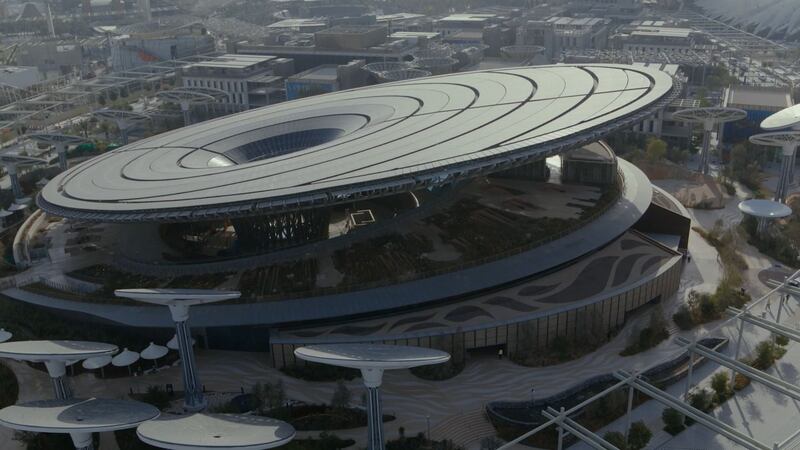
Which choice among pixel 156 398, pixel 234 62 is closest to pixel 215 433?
pixel 156 398

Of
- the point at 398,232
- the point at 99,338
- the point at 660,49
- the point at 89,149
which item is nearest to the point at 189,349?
the point at 99,338

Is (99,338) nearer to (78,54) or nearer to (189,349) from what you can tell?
(189,349)

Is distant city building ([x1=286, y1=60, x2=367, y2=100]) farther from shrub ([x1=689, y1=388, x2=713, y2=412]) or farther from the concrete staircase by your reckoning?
shrub ([x1=689, y1=388, x2=713, y2=412])

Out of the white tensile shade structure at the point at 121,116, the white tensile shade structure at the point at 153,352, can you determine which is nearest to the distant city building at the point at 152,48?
the white tensile shade structure at the point at 121,116

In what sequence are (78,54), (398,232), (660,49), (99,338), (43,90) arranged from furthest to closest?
(78,54) < (660,49) < (43,90) < (398,232) < (99,338)

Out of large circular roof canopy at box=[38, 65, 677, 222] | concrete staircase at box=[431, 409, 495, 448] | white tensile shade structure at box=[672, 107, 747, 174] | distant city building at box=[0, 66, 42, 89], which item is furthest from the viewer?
distant city building at box=[0, 66, 42, 89]

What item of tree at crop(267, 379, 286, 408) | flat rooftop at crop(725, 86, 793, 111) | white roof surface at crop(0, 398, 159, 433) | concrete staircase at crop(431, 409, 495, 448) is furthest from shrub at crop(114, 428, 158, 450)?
flat rooftop at crop(725, 86, 793, 111)

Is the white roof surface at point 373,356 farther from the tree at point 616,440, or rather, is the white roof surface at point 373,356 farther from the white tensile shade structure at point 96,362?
the white tensile shade structure at point 96,362
